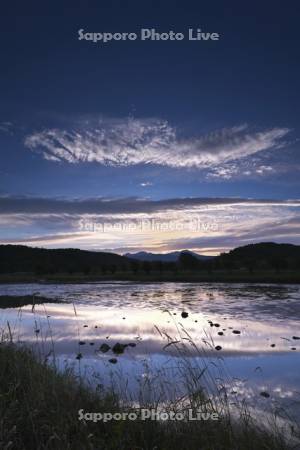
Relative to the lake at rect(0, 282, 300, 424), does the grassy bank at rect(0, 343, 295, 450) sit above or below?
above

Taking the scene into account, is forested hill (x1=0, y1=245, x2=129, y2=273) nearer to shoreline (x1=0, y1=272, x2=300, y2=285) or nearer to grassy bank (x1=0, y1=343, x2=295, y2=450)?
shoreline (x1=0, y1=272, x2=300, y2=285)

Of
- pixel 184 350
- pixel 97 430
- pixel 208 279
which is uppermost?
pixel 184 350

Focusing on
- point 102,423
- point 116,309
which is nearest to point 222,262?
point 116,309

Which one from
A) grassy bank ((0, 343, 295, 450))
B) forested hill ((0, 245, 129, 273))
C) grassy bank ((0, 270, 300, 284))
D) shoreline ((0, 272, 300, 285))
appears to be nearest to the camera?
grassy bank ((0, 343, 295, 450))

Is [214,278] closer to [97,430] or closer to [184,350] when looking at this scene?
[184,350]

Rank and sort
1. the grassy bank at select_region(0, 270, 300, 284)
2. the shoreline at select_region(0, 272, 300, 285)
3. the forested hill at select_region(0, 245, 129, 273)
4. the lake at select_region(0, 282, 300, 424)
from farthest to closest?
the forested hill at select_region(0, 245, 129, 273) → the grassy bank at select_region(0, 270, 300, 284) → the shoreline at select_region(0, 272, 300, 285) → the lake at select_region(0, 282, 300, 424)

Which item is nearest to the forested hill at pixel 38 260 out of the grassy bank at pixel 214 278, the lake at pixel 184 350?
the grassy bank at pixel 214 278

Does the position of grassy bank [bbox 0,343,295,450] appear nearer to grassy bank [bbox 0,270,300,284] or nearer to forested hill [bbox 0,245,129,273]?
grassy bank [bbox 0,270,300,284]

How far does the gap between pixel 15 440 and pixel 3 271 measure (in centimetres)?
17459

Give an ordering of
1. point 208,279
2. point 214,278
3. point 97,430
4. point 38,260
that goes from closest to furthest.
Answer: point 97,430 → point 208,279 → point 214,278 → point 38,260

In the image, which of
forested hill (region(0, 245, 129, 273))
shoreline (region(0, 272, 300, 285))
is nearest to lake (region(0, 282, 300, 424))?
shoreline (region(0, 272, 300, 285))

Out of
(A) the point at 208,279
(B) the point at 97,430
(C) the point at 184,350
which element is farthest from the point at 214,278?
(B) the point at 97,430

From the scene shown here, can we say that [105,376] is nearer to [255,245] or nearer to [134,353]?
[134,353]

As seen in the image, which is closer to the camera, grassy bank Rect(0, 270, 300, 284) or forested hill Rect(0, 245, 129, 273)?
grassy bank Rect(0, 270, 300, 284)
